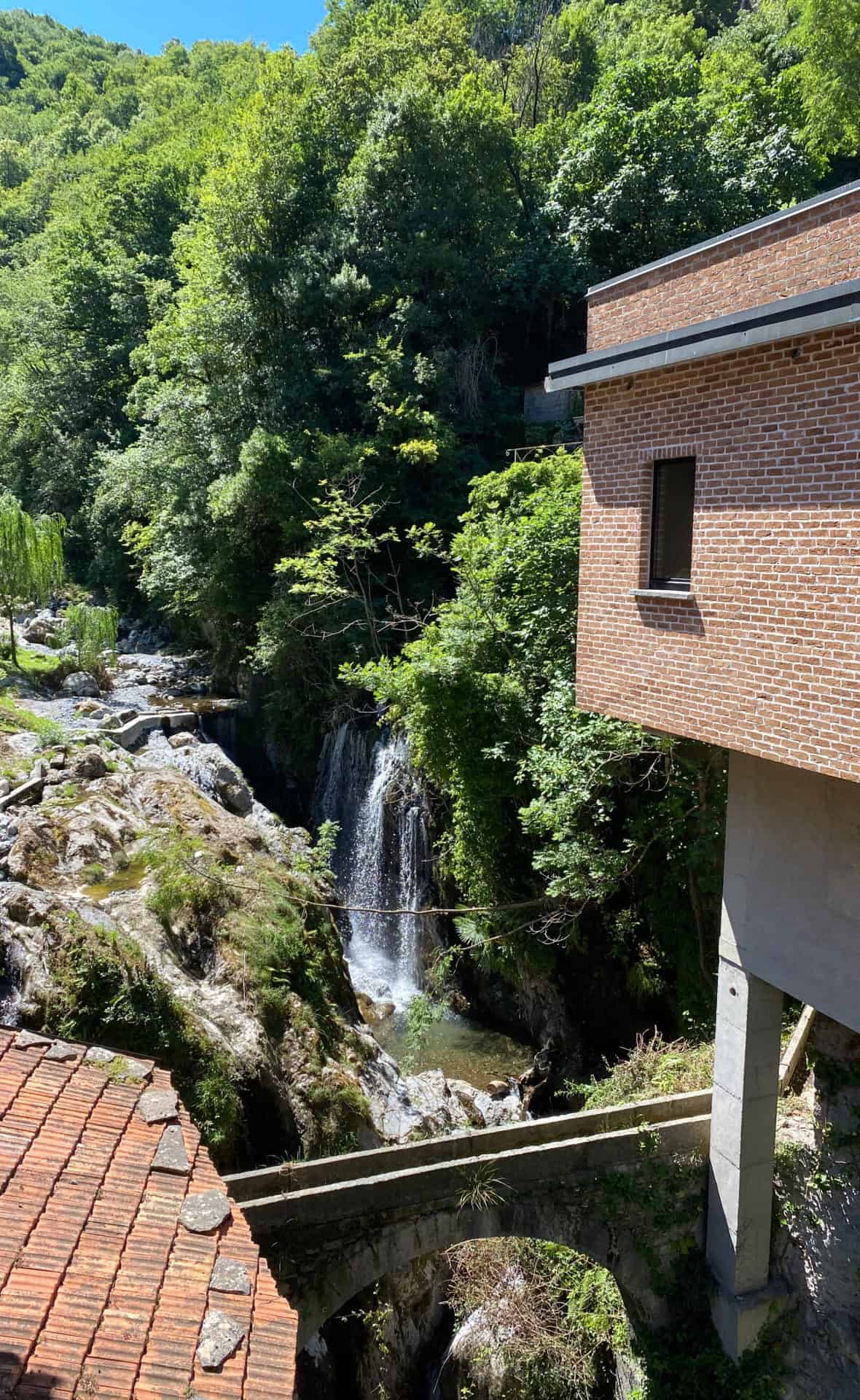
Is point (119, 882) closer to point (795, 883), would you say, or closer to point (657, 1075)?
point (657, 1075)

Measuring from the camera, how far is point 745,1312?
8.30 metres

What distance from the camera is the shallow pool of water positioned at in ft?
47.0

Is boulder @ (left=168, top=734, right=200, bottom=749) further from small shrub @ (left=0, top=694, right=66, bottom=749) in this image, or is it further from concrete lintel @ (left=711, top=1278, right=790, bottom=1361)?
concrete lintel @ (left=711, top=1278, right=790, bottom=1361)

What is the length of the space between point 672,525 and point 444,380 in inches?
675

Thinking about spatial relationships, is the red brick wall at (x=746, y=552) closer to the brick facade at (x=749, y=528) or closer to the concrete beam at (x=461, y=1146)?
the brick facade at (x=749, y=528)

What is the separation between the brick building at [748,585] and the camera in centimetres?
577

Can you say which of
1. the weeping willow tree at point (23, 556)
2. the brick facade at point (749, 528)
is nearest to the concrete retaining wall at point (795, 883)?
the brick facade at point (749, 528)

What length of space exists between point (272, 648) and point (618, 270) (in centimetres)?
1509

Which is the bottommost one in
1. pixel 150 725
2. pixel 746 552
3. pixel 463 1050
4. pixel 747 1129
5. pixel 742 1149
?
pixel 463 1050

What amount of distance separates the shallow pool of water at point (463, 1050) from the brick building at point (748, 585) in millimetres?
6122

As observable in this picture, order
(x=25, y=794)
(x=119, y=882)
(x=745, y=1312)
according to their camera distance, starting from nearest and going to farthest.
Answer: (x=745, y=1312) < (x=119, y=882) < (x=25, y=794)

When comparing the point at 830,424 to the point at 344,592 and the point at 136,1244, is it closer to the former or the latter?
the point at 136,1244

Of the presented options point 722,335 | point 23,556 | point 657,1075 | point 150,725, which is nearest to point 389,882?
point 150,725

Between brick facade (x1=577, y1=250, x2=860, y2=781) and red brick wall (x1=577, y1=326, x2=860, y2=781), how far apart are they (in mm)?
11
